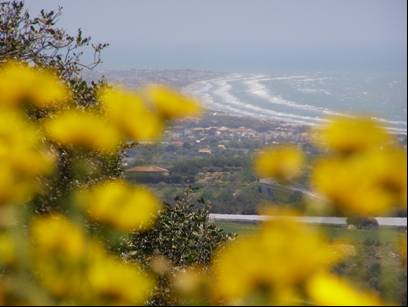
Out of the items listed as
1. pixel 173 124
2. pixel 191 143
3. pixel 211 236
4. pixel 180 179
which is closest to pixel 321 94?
pixel 191 143

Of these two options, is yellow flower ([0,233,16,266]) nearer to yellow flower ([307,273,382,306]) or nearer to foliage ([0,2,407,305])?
foliage ([0,2,407,305])

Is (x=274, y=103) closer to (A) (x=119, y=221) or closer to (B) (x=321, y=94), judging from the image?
(B) (x=321, y=94)

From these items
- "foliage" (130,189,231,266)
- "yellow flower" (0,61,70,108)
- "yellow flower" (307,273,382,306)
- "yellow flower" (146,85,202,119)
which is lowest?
"foliage" (130,189,231,266)

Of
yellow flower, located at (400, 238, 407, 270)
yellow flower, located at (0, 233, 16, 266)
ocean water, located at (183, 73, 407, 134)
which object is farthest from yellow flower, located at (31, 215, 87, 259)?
ocean water, located at (183, 73, 407, 134)

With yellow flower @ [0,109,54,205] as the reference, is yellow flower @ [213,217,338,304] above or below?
below

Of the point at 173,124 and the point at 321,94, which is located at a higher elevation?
the point at 173,124

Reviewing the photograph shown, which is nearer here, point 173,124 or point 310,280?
point 310,280
